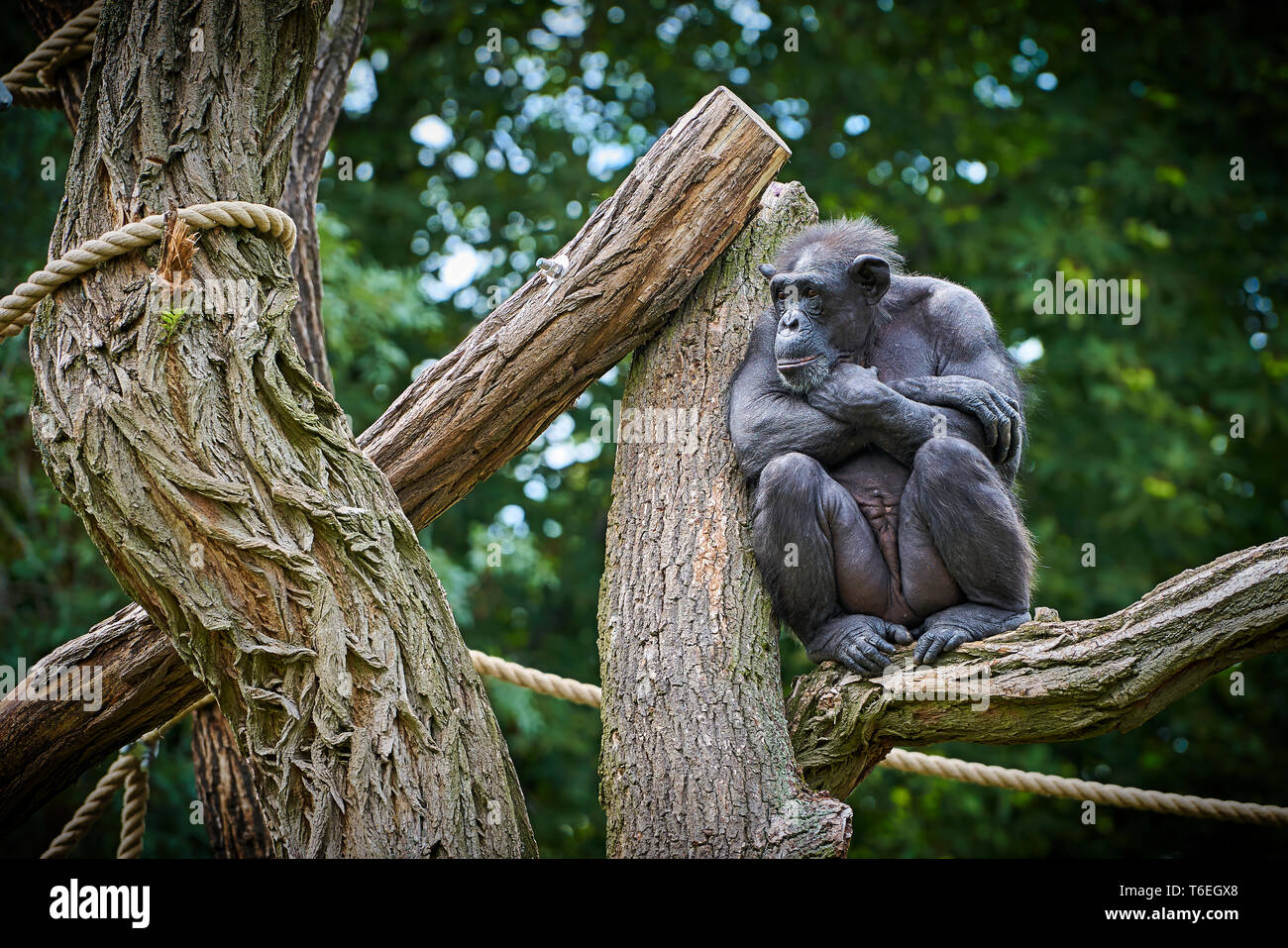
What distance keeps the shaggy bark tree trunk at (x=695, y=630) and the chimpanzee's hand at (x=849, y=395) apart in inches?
17.0

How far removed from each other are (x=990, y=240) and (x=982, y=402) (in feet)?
26.4

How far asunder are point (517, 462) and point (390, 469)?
24.7ft

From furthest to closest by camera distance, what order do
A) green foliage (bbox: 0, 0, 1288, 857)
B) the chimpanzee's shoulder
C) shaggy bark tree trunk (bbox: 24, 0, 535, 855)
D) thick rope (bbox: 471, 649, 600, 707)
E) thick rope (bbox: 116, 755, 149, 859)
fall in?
green foliage (bbox: 0, 0, 1288, 857), thick rope (bbox: 116, 755, 149, 859), thick rope (bbox: 471, 649, 600, 707), the chimpanzee's shoulder, shaggy bark tree trunk (bbox: 24, 0, 535, 855)

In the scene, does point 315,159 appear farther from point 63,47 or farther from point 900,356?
point 900,356

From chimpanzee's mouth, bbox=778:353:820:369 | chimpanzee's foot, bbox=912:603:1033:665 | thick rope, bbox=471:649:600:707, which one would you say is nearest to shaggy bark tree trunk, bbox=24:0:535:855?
thick rope, bbox=471:649:600:707

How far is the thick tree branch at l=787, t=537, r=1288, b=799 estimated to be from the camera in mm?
4012

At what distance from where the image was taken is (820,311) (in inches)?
200

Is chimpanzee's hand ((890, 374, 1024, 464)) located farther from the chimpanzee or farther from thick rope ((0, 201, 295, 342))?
thick rope ((0, 201, 295, 342))

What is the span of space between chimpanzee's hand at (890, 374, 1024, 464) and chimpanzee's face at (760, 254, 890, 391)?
0.36 m

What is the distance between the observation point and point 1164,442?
11570 mm

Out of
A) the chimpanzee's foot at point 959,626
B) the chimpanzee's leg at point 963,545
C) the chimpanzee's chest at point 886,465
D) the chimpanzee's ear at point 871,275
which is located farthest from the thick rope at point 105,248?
the chimpanzee's foot at point 959,626

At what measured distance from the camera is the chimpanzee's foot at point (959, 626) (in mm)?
4422

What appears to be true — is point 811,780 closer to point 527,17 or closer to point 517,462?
point 517,462
